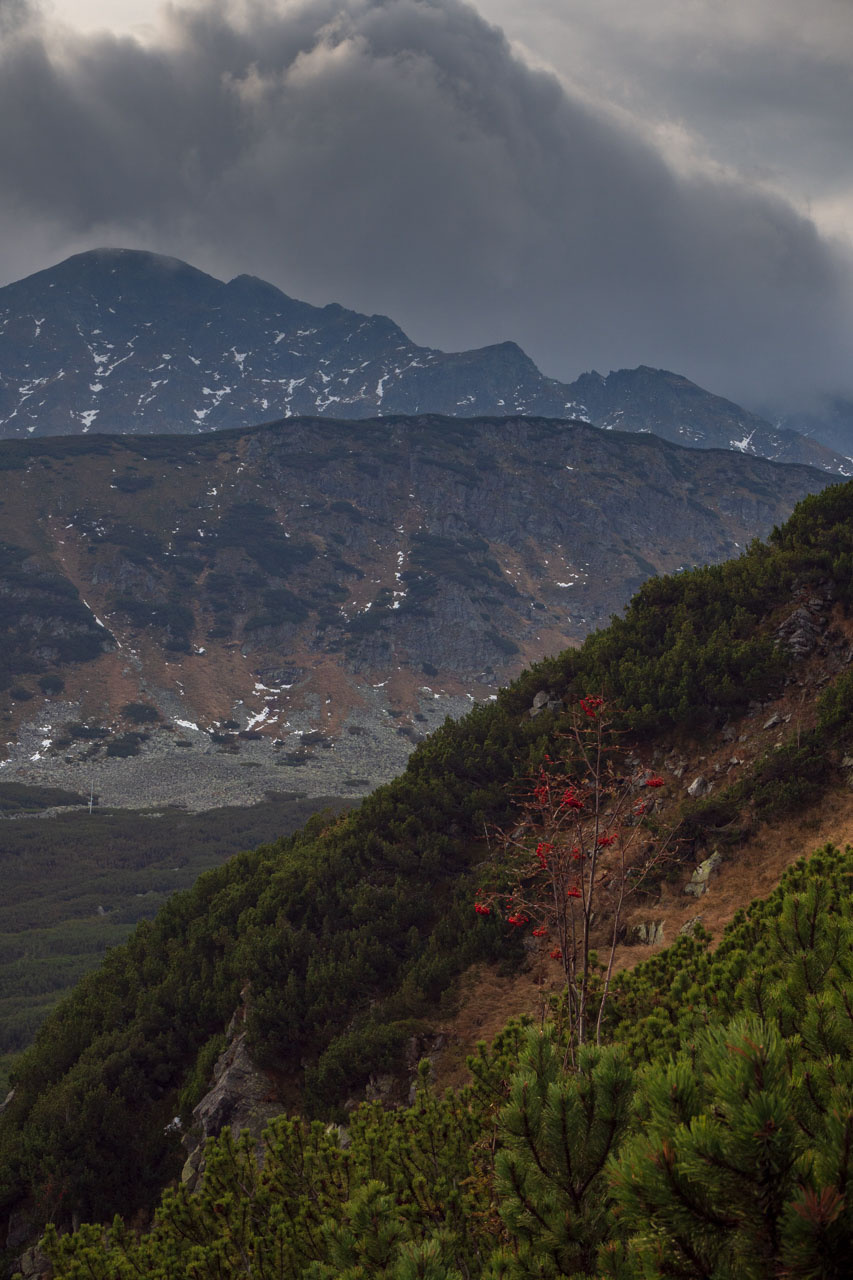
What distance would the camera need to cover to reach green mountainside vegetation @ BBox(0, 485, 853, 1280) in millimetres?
2045

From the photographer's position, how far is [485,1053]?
21.1 ft

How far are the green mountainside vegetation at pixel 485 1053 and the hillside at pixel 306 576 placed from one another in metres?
61.3

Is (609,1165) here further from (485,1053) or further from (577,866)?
(577,866)

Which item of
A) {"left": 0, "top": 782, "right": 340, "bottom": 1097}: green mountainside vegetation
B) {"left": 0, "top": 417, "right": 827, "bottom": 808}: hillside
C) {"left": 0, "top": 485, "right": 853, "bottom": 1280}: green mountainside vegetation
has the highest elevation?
{"left": 0, "top": 417, "right": 827, "bottom": 808}: hillside

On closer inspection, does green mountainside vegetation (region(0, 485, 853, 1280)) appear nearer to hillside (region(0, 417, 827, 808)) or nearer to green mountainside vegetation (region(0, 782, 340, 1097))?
green mountainside vegetation (region(0, 782, 340, 1097))

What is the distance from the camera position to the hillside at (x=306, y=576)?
93.2 meters

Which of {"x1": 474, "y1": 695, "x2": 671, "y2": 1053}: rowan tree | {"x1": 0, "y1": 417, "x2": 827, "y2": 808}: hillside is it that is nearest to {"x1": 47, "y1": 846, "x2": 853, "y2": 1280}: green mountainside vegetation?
{"x1": 474, "y1": 695, "x2": 671, "y2": 1053}: rowan tree

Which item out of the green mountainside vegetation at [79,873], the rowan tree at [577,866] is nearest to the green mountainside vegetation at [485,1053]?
the rowan tree at [577,866]

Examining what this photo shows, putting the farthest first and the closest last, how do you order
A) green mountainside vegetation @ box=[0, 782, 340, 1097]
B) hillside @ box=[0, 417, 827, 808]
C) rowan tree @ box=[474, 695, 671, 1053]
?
hillside @ box=[0, 417, 827, 808]
green mountainside vegetation @ box=[0, 782, 340, 1097]
rowan tree @ box=[474, 695, 671, 1053]

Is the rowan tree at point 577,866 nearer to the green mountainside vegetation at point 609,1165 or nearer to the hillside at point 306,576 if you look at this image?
the green mountainside vegetation at point 609,1165

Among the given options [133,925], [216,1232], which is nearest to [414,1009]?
[216,1232]

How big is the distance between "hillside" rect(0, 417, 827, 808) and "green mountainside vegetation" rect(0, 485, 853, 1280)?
61339mm

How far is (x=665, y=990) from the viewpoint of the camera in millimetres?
7664

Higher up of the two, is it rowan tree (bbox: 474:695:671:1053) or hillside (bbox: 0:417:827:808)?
hillside (bbox: 0:417:827:808)
